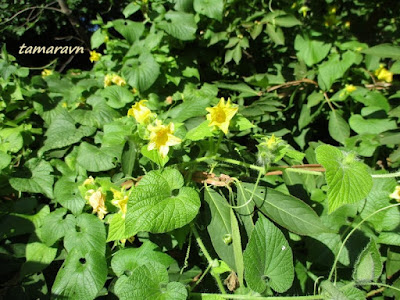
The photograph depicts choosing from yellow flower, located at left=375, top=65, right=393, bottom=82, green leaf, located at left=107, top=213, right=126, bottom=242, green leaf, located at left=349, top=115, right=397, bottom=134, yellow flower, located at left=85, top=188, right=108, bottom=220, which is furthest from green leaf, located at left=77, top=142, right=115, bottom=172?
yellow flower, located at left=375, top=65, right=393, bottom=82

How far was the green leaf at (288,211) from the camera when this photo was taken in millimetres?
822

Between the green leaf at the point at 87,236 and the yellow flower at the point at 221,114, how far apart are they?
1.73 ft

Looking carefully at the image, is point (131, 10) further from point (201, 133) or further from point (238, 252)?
point (238, 252)

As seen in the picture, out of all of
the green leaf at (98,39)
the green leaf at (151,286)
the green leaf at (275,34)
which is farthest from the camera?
the green leaf at (98,39)

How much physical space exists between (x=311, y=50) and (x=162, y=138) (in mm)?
1223

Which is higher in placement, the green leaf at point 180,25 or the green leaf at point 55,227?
the green leaf at point 180,25

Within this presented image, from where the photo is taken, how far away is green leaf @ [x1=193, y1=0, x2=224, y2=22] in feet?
4.77

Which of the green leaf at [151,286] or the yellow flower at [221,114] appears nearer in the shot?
the green leaf at [151,286]

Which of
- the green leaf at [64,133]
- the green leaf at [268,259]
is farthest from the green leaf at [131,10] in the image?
the green leaf at [268,259]

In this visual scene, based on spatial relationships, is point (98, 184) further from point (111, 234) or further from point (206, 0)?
point (206, 0)

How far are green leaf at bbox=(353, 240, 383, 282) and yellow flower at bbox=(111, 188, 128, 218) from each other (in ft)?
2.24

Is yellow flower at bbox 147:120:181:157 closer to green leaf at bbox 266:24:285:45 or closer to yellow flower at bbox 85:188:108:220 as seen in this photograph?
yellow flower at bbox 85:188:108:220

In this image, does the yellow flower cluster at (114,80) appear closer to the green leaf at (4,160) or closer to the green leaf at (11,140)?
the green leaf at (11,140)

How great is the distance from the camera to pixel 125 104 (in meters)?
1.38
